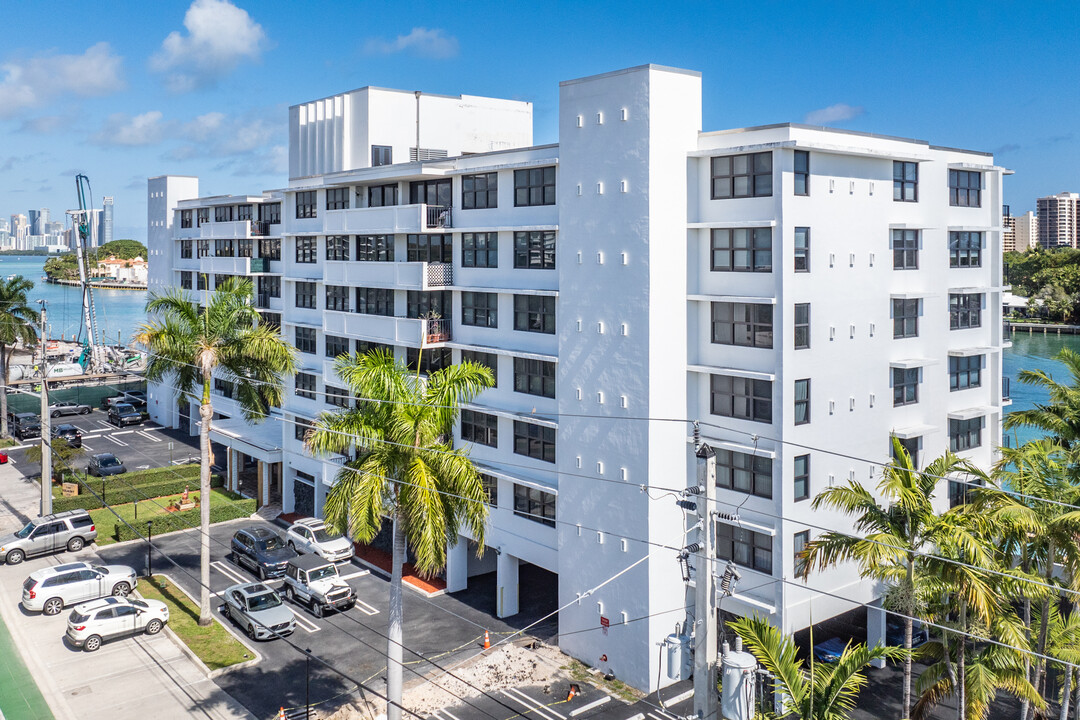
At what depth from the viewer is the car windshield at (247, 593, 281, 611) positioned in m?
31.0

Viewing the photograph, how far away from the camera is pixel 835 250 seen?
25906 millimetres

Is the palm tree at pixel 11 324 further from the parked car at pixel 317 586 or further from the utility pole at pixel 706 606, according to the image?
the utility pole at pixel 706 606

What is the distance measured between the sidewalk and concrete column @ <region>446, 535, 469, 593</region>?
9592 millimetres

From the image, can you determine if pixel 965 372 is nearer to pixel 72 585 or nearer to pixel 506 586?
pixel 506 586

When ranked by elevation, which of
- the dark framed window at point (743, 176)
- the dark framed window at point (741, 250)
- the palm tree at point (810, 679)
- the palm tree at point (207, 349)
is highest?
the dark framed window at point (743, 176)

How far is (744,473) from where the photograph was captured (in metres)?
25.8

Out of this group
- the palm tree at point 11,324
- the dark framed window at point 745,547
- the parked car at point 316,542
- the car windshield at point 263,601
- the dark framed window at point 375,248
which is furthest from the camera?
the palm tree at point 11,324

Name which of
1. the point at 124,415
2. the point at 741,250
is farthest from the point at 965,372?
the point at 124,415

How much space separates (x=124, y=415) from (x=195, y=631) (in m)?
39.5

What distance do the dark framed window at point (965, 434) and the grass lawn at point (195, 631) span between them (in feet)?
80.5

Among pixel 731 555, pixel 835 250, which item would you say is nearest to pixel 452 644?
pixel 731 555

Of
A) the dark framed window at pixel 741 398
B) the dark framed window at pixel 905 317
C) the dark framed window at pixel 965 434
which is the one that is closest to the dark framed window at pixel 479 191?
the dark framed window at pixel 741 398

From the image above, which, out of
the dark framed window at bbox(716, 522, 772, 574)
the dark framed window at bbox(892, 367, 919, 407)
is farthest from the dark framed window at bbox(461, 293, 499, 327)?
the dark framed window at bbox(892, 367, 919, 407)

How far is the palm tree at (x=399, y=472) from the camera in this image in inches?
824
